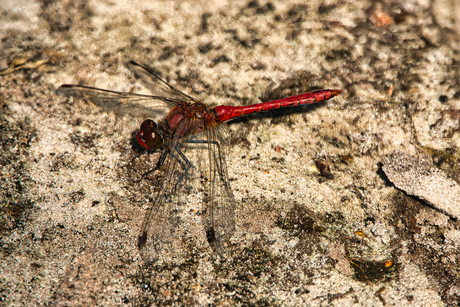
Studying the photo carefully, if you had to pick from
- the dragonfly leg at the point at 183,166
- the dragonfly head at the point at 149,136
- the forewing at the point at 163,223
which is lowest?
the forewing at the point at 163,223

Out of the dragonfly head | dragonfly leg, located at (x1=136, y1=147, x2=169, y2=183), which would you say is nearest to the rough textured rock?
dragonfly leg, located at (x1=136, y1=147, x2=169, y2=183)

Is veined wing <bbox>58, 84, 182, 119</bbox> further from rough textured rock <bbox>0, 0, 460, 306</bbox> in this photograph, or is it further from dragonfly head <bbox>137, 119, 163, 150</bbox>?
dragonfly head <bbox>137, 119, 163, 150</bbox>

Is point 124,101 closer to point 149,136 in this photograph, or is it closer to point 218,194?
point 149,136

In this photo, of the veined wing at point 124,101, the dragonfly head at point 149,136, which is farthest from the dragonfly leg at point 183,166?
the veined wing at point 124,101

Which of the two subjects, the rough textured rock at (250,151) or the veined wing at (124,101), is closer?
the rough textured rock at (250,151)

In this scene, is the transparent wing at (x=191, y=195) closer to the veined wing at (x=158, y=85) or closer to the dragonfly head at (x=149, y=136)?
the dragonfly head at (x=149, y=136)

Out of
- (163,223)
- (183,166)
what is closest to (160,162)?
(183,166)

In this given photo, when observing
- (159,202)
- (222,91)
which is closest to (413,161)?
(222,91)
